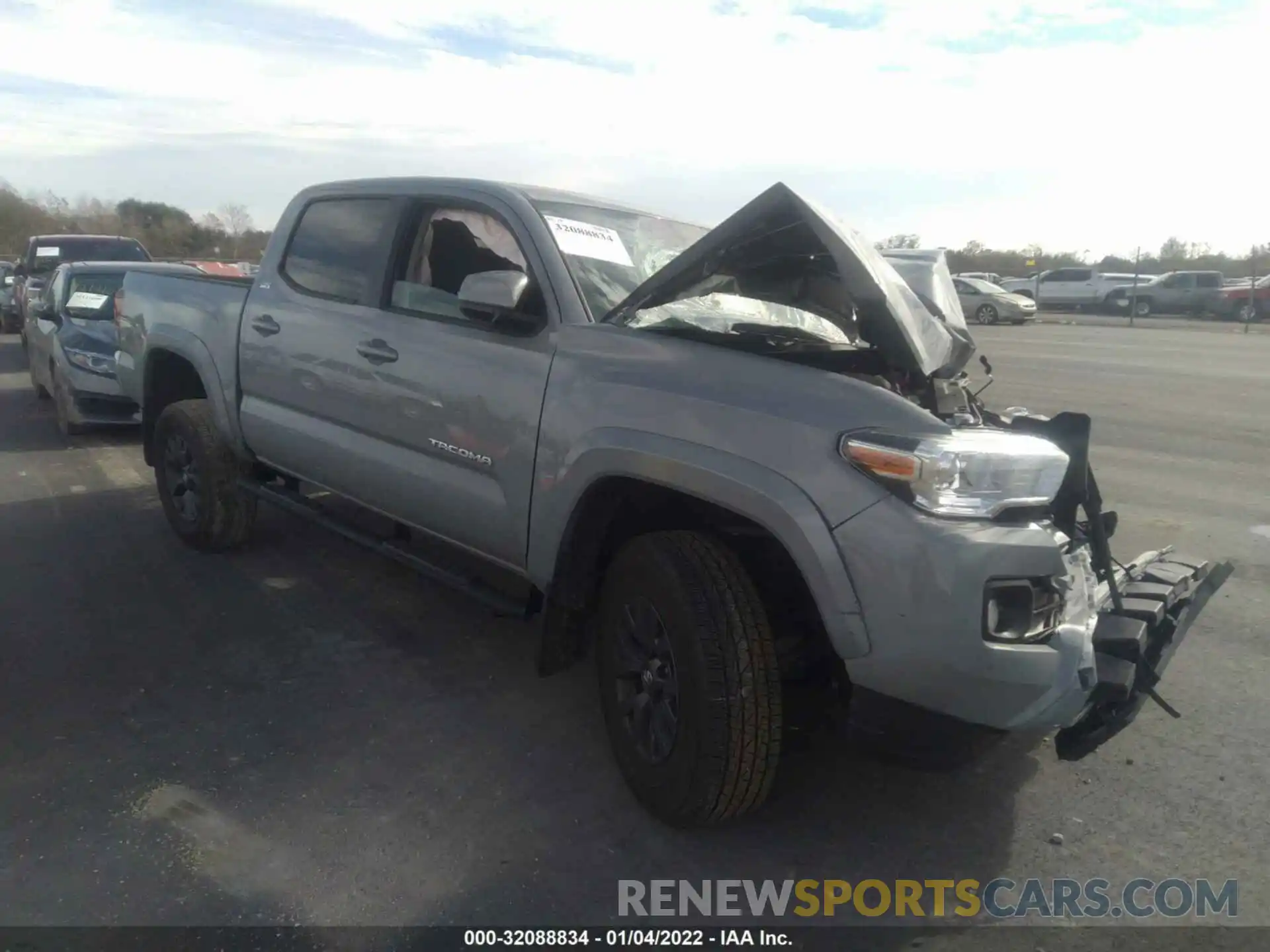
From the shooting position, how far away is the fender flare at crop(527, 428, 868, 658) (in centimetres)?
276

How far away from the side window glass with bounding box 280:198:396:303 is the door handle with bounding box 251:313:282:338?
217mm

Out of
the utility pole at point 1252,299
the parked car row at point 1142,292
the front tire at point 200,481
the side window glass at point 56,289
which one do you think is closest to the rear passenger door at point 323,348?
the front tire at point 200,481

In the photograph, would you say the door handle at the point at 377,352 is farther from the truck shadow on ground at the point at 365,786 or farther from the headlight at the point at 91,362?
the headlight at the point at 91,362

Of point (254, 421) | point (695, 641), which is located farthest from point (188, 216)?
point (695, 641)

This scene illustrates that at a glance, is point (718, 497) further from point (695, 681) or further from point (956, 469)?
point (956, 469)

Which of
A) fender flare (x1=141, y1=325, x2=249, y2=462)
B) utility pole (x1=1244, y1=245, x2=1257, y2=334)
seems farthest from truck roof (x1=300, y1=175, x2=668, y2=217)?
utility pole (x1=1244, y1=245, x2=1257, y2=334)

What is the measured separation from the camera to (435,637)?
4.84 metres

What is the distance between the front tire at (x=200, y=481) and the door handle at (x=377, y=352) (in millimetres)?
1667

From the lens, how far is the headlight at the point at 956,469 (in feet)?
8.80

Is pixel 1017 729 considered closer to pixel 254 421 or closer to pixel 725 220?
pixel 725 220

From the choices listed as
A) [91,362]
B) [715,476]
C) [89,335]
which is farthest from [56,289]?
[715,476]

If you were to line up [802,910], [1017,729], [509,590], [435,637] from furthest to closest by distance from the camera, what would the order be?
[435,637]
[509,590]
[802,910]
[1017,729]

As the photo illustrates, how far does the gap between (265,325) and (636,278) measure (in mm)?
2090

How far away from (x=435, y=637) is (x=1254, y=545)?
4.85 meters
